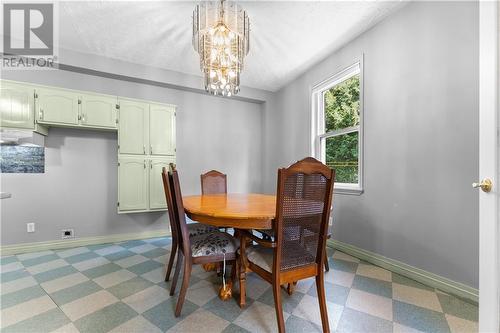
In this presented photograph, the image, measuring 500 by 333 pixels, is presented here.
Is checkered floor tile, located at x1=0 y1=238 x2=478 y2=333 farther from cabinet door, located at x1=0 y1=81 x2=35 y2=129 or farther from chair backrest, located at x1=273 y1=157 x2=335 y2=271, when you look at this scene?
cabinet door, located at x1=0 y1=81 x2=35 y2=129

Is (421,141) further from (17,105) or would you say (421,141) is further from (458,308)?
(17,105)

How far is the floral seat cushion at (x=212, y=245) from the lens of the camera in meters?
1.62

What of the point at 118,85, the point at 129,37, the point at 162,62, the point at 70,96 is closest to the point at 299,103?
the point at 162,62

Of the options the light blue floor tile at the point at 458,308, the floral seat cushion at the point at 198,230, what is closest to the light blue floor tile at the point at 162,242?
the floral seat cushion at the point at 198,230

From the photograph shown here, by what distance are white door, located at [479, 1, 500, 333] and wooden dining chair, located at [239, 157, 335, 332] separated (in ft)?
2.23

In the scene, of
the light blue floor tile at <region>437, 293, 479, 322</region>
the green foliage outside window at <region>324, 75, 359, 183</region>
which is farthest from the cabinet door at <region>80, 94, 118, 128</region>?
the light blue floor tile at <region>437, 293, 479, 322</region>

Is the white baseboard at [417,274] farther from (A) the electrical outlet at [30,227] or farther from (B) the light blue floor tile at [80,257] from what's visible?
(A) the electrical outlet at [30,227]

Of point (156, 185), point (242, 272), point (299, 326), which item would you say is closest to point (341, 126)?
point (242, 272)

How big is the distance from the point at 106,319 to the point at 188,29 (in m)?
2.82

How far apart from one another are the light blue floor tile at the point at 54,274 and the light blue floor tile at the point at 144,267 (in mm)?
576

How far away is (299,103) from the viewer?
12.3 ft

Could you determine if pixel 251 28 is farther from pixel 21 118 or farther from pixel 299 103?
pixel 21 118

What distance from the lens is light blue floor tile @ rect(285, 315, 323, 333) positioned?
140 cm

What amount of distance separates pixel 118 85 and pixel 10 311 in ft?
9.45
